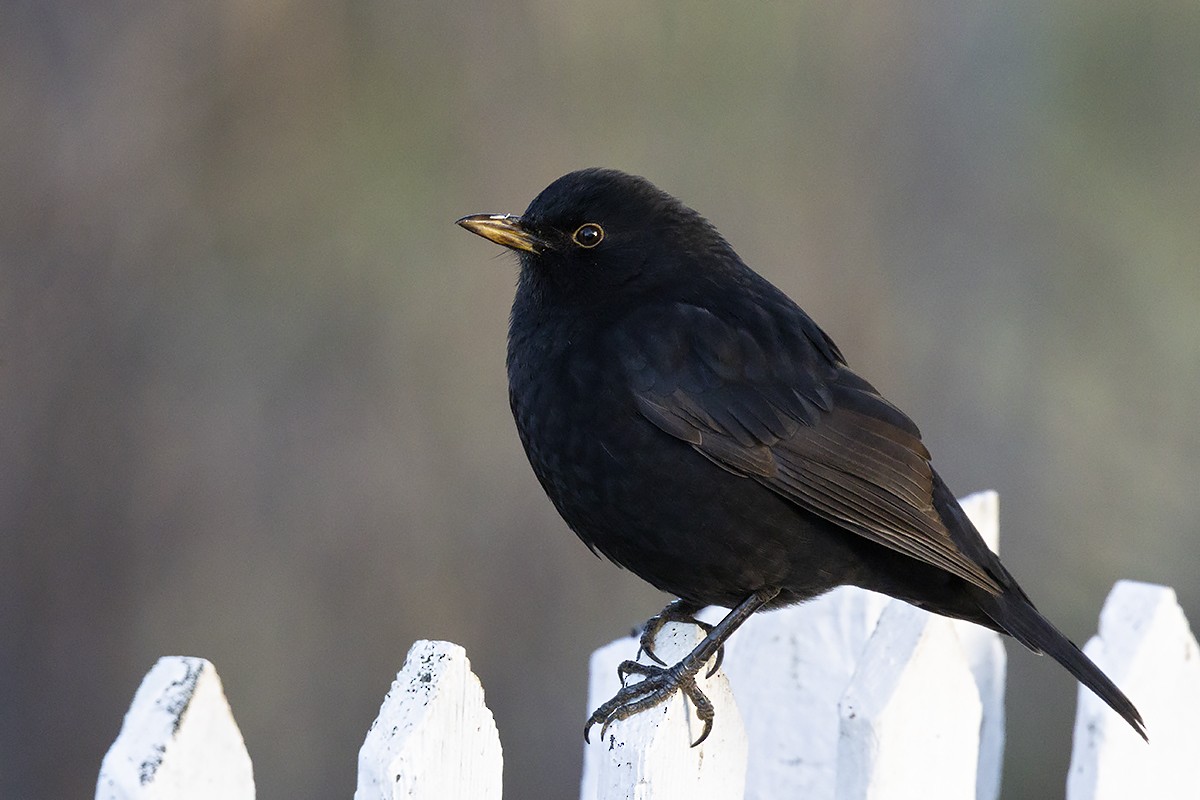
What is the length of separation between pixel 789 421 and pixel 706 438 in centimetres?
19

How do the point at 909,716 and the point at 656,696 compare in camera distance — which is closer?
the point at 656,696

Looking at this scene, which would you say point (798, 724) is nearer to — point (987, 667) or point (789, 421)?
point (987, 667)

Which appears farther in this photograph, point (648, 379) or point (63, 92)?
point (63, 92)

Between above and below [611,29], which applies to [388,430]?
below

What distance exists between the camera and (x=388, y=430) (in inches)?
199

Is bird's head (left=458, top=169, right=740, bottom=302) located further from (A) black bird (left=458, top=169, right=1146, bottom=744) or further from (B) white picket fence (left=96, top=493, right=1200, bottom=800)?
(B) white picket fence (left=96, top=493, right=1200, bottom=800)

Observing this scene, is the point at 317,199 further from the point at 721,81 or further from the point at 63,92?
the point at 721,81

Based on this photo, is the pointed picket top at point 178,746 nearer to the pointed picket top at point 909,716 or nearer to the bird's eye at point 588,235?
the pointed picket top at point 909,716

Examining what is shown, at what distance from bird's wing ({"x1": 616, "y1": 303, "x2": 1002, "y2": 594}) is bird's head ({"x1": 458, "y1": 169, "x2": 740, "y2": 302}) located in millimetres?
134

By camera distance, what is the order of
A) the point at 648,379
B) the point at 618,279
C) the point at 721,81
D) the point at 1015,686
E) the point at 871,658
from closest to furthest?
the point at 871,658 → the point at 648,379 → the point at 618,279 → the point at 721,81 → the point at 1015,686

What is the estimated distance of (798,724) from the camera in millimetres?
3264

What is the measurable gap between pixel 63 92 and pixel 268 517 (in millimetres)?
1436

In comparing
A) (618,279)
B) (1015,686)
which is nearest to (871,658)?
(618,279)

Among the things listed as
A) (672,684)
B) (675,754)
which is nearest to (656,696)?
(672,684)
